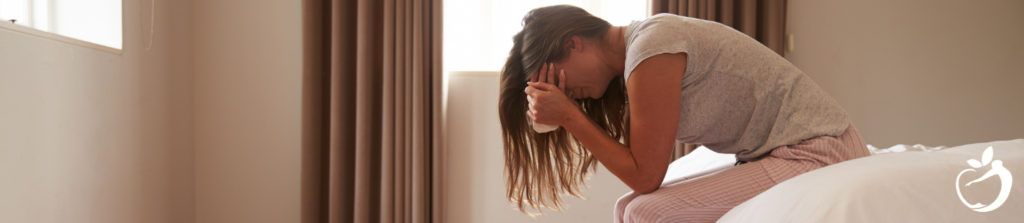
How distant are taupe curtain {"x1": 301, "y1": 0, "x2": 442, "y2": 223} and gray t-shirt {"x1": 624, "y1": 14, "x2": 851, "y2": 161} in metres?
1.10

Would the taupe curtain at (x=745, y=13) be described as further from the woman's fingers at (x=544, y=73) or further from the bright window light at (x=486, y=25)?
the woman's fingers at (x=544, y=73)

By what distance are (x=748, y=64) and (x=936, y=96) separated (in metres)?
1.54

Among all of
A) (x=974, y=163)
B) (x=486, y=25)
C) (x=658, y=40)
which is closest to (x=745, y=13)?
(x=486, y=25)

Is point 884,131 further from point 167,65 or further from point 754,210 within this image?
point 167,65

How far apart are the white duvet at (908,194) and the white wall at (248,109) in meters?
1.82

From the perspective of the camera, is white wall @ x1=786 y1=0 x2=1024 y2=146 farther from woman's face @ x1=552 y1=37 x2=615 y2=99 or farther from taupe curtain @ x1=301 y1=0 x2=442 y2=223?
taupe curtain @ x1=301 y1=0 x2=442 y2=223

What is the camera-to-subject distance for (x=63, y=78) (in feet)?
4.43

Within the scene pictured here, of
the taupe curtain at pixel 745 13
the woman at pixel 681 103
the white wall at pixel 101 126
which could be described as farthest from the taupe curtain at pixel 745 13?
the white wall at pixel 101 126

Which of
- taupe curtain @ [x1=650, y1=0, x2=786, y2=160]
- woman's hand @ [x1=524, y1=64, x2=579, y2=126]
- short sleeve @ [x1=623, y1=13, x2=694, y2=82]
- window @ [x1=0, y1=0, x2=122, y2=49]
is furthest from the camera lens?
taupe curtain @ [x1=650, y1=0, x2=786, y2=160]

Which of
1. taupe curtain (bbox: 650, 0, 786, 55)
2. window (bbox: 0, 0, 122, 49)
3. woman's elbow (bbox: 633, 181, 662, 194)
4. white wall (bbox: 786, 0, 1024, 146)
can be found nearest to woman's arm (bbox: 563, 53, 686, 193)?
woman's elbow (bbox: 633, 181, 662, 194)

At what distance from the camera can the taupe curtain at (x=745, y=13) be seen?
1778mm

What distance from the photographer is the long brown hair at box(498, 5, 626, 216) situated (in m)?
0.95

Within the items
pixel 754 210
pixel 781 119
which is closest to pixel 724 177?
pixel 781 119

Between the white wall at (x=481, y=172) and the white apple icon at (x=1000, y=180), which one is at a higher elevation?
the white apple icon at (x=1000, y=180)
